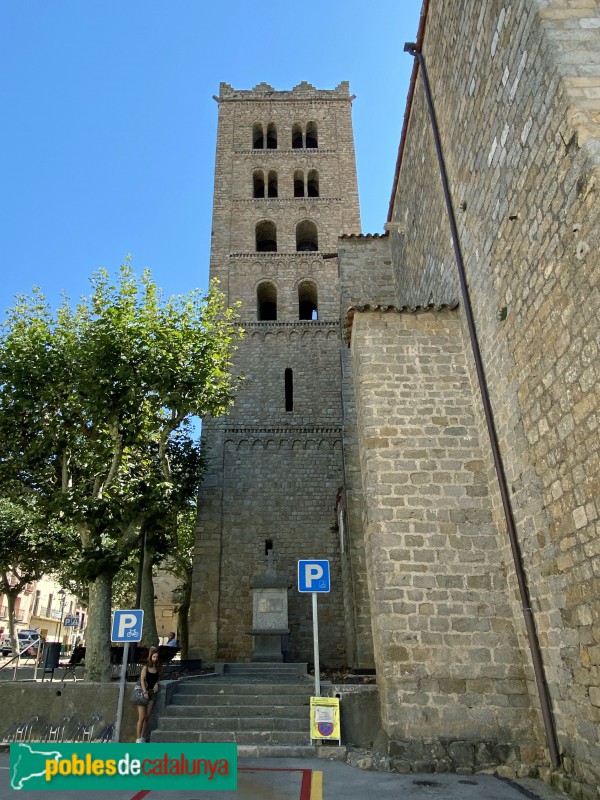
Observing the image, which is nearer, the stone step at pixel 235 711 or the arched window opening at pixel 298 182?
the stone step at pixel 235 711

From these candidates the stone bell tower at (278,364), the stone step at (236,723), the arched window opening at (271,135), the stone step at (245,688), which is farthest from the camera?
the arched window opening at (271,135)

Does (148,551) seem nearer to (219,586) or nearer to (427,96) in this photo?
(219,586)

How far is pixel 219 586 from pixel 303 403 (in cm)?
714

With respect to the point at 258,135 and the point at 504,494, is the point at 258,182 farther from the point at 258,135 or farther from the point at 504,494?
the point at 504,494

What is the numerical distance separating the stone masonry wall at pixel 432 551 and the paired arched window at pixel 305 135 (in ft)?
79.3

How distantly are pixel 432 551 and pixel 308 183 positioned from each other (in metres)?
24.2

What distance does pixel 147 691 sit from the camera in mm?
7492

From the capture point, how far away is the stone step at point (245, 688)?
8.97 meters

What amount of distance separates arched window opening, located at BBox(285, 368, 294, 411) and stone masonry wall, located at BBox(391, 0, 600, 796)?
13.3 m

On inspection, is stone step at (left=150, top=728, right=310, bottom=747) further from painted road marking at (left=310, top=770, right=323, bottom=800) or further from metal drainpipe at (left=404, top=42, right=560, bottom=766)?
metal drainpipe at (left=404, top=42, right=560, bottom=766)

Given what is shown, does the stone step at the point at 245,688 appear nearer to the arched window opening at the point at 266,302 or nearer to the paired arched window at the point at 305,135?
the arched window opening at the point at 266,302

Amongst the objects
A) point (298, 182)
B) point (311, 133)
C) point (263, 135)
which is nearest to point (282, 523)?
point (298, 182)

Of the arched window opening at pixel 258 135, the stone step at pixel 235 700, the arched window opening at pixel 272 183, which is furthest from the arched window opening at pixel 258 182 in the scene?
the stone step at pixel 235 700

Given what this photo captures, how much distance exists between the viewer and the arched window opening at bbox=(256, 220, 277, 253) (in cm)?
2577
